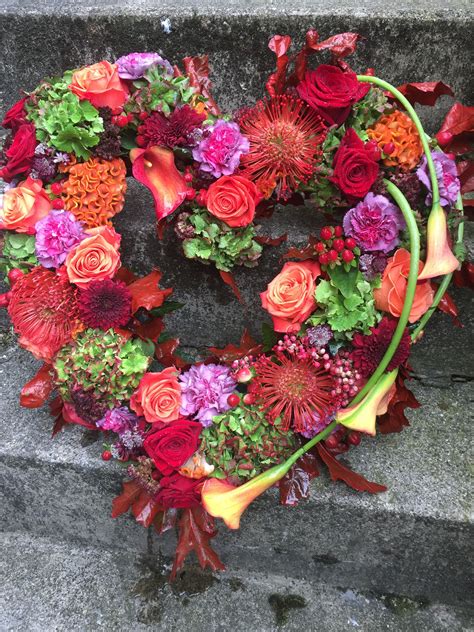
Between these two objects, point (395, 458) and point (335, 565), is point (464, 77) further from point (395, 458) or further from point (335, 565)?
point (335, 565)

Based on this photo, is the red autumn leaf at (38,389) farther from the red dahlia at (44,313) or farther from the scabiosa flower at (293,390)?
the scabiosa flower at (293,390)

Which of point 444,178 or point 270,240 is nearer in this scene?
point 444,178

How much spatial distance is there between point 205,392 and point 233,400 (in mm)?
75

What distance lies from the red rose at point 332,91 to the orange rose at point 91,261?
1.95ft

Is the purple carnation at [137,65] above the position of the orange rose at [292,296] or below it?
above

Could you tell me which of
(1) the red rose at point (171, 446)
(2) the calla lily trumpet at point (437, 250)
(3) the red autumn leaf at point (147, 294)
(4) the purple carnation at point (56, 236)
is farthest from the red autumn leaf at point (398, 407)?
(4) the purple carnation at point (56, 236)

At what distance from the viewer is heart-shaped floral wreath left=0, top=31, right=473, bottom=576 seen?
3.96 feet

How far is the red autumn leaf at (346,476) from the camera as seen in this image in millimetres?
1274

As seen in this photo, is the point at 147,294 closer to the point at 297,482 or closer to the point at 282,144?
the point at 282,144

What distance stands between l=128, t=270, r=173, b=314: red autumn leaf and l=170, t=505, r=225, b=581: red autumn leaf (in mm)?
510

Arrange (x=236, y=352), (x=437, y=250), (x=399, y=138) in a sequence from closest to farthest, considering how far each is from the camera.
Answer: (x=437, y=250) → (x=399, y=138) → (x=236, y=352)

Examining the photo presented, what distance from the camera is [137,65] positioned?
131 cm

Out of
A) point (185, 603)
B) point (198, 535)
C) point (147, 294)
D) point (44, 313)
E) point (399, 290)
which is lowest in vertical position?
point (185, 603)

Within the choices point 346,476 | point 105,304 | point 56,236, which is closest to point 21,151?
point 56,236
